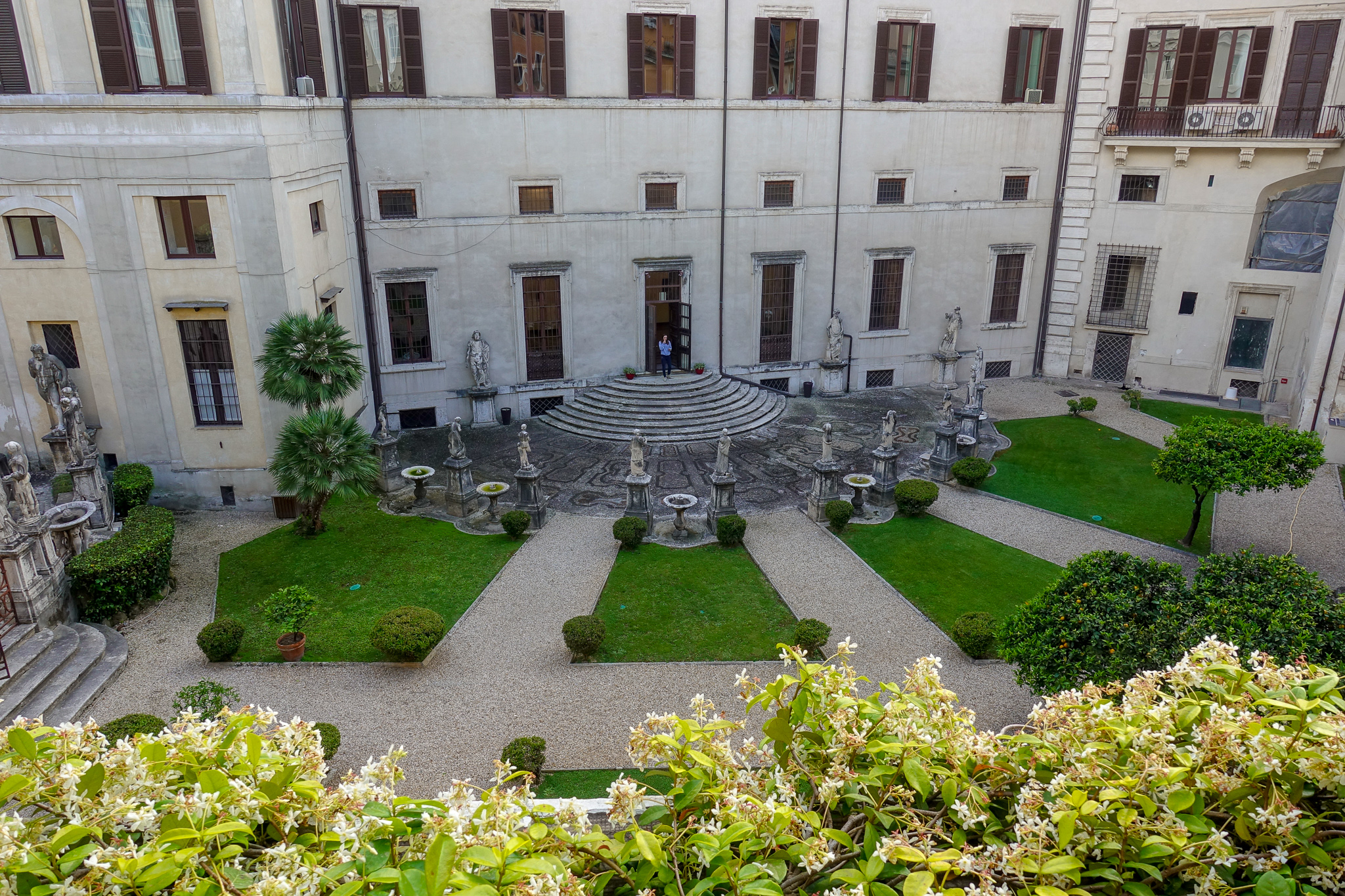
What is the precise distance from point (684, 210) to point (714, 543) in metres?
11.2

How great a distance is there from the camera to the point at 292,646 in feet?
46.3

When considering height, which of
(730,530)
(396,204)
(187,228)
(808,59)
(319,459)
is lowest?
(730,530)

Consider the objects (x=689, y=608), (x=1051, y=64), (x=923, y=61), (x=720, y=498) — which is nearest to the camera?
(x=689, y=608)

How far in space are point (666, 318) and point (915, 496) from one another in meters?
10.7

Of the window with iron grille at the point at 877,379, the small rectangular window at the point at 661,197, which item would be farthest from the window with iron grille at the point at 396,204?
the window with iron grille at the point at 877,379

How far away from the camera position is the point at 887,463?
19.9m

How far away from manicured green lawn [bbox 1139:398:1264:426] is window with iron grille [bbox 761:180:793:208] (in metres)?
11.9

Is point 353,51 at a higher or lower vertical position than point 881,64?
lower

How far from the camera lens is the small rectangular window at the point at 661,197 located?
25.1m

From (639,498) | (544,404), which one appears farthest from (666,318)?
(639,498)

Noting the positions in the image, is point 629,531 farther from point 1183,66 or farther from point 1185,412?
point 1183,66

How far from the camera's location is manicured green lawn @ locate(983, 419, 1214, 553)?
1939 centimetres

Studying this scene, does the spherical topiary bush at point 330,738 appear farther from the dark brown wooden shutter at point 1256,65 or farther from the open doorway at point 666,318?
the dark brown wooden shutter at point 1256,65

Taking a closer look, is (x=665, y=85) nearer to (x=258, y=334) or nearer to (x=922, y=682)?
(x=258, y=334)
